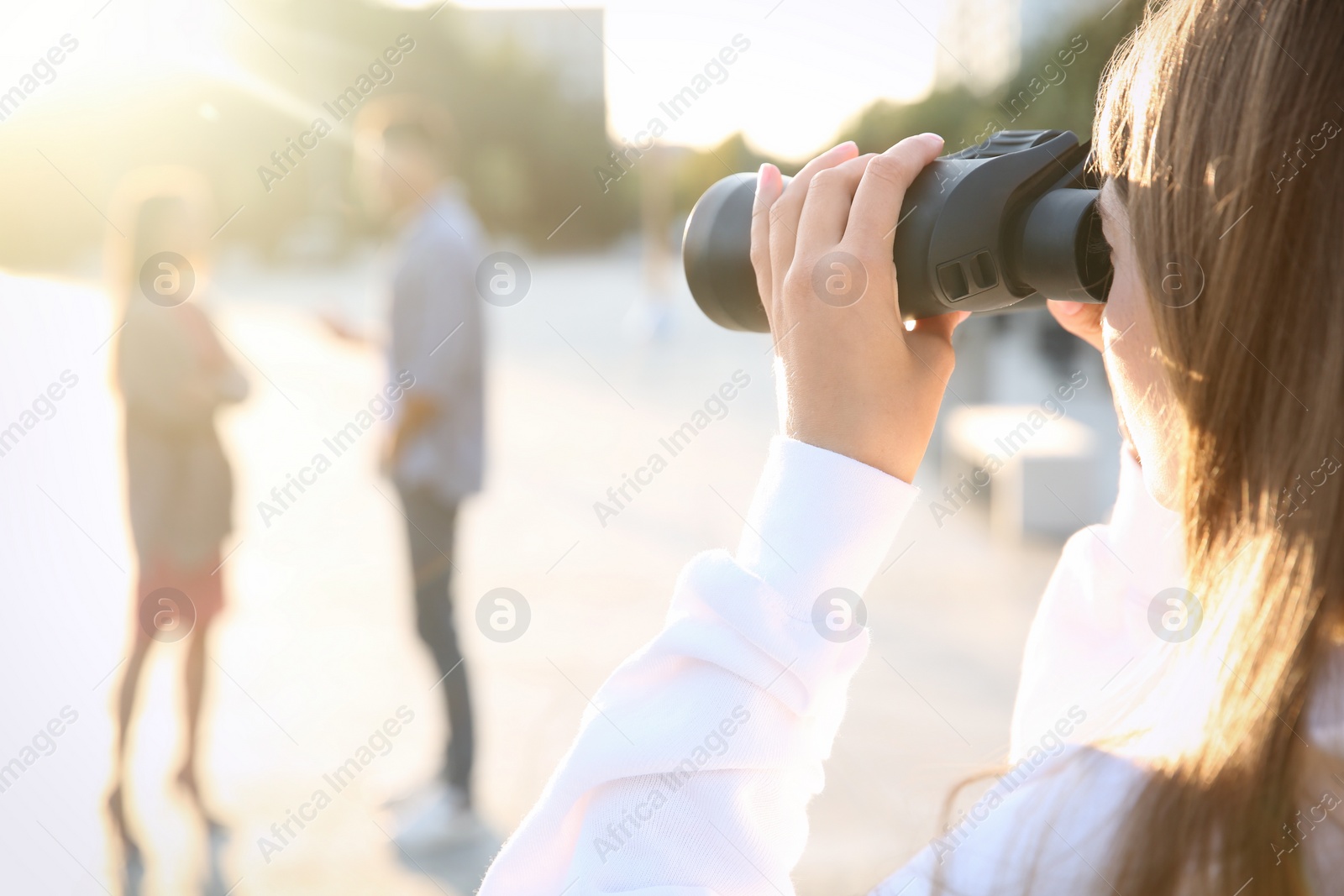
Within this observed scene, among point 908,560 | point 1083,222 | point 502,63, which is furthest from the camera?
point 502,63

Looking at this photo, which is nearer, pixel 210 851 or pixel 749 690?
pixel 749 690

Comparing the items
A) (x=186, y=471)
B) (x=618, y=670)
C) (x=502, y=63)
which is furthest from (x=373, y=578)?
(x=502, y=63)

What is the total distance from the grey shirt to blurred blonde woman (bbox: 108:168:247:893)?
0.43 m

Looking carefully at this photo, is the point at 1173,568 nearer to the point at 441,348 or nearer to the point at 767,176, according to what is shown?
the point at 767,176

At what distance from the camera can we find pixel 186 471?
2.41 metres

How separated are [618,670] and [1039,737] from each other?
33 cm

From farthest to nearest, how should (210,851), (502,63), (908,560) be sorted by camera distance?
(502,63) < (908,560) < (210,851)

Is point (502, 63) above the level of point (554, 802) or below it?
above

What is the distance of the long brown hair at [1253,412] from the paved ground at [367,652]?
414 mm

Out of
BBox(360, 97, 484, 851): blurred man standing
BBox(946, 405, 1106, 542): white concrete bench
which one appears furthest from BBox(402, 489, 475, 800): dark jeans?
BBox(946, 405, 1106, 542): white concrete bench

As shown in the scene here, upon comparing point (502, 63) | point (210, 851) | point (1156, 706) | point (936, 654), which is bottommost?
point (210, 851)

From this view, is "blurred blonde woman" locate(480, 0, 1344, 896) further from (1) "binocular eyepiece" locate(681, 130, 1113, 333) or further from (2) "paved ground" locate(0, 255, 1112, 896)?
(2) "paved ground" locate(0, 255, 1112, 896)

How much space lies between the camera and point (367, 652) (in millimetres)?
3449

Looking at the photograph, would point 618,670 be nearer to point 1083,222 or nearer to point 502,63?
point 1083,222
